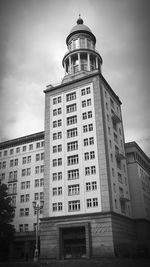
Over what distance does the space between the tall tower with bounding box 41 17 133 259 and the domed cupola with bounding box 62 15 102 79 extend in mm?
2021

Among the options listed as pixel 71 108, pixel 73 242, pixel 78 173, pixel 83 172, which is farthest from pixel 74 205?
pixel 71 108

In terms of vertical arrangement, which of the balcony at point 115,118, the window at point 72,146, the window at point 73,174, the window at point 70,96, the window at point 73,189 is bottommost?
the window at point 73,189

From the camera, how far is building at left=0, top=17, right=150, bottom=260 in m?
49.1

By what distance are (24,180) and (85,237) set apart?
25481 millimetres

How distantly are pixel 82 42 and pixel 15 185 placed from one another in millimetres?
40567

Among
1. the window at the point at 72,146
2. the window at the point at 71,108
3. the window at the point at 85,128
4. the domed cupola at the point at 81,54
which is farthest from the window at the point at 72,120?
the domed cupola at the point at 81,54

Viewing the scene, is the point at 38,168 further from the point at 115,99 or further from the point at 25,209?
the point at 115,99

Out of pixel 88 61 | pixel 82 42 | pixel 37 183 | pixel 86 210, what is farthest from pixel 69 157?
pixel 82 42

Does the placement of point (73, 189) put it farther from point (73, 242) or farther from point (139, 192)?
point (139, 192)

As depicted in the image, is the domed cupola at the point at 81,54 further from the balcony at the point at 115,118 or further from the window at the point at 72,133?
the window at the point at 72,133

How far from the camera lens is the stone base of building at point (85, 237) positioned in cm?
4619

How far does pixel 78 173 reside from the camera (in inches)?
2109

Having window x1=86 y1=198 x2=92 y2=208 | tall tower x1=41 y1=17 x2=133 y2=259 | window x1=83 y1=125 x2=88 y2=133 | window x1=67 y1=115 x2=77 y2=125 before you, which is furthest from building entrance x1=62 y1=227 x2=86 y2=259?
window x1=67 y1=115 x2=77 y2=125

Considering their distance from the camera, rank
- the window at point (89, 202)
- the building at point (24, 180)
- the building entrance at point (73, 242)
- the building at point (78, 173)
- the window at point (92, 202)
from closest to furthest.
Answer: the building at point (78, 173) → the building entrance at point (73, 242) → the window at point (92, 202) → the window at point (89, 202) → the building at point (24, 180)
